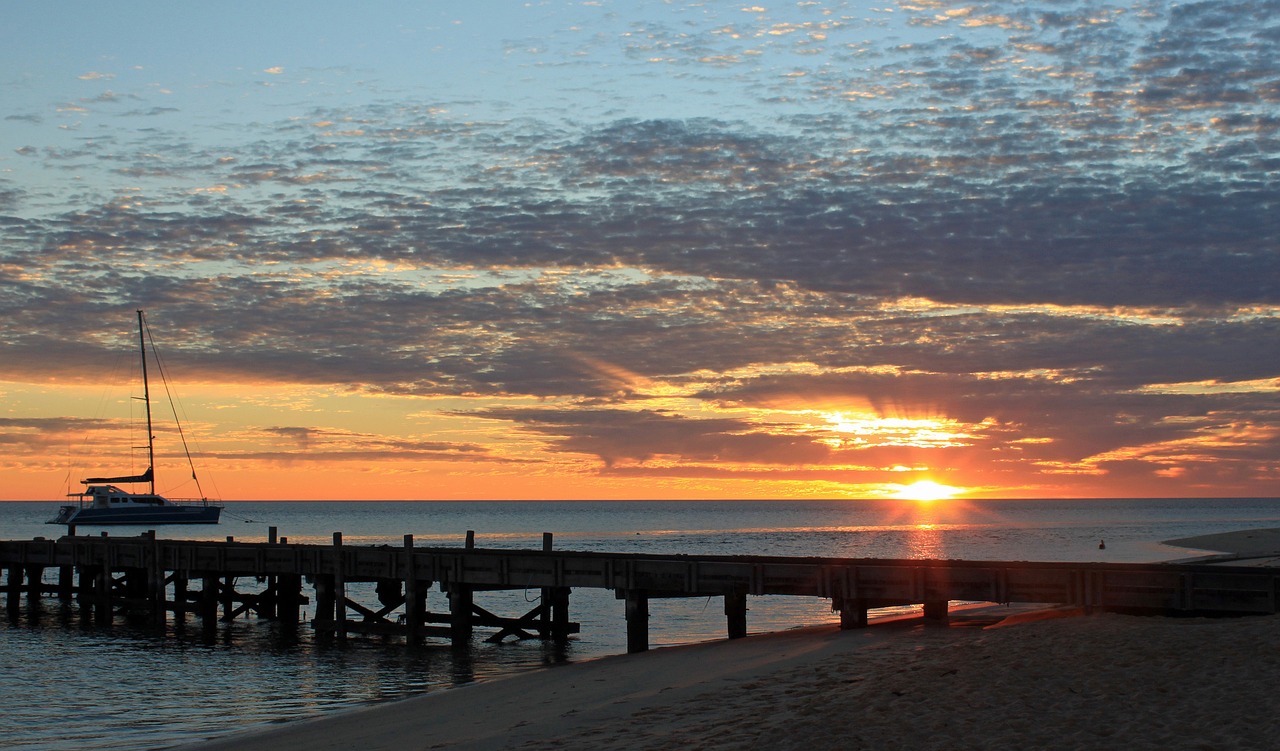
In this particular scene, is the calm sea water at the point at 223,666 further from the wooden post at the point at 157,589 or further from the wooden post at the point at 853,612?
the wooden post at the point at 853,612

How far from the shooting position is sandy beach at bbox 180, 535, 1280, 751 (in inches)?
519

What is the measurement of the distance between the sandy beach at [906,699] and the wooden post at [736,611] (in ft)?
12.9

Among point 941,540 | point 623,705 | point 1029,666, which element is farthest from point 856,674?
point 941,540

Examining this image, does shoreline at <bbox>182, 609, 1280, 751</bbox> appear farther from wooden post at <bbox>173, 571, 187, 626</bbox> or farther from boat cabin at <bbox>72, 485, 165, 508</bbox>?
boat cabin at <bbox>72, 485, 165, 508</bbox>

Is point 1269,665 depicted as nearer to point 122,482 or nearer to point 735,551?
point 735,551

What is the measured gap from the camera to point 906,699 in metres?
15.1

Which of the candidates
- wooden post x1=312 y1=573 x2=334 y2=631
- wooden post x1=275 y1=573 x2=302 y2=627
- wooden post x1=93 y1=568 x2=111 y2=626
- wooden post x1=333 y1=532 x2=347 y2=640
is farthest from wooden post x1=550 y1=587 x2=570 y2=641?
wooden post x1=93 y1=568 x2=111 y2=626

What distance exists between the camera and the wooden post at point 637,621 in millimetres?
28266

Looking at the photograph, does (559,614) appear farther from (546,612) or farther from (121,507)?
(121,507)

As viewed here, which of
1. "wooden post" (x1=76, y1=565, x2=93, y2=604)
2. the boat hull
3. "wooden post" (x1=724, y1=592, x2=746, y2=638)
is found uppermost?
"wooden post" (x1=724, y1=592, x2=746, y2=638)

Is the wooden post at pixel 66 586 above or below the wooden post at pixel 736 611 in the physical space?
below

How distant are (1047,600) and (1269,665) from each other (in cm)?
735

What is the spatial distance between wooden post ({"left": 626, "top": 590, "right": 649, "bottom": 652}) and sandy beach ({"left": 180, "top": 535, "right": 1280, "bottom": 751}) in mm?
4767

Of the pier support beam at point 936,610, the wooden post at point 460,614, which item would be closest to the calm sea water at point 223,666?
the wooden post at point 460,614
